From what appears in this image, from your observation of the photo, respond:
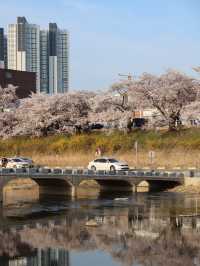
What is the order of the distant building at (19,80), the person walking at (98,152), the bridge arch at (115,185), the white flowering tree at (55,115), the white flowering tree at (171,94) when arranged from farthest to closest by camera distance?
the distant building at (19,80) < the white flowering tree at (55,115) < the white flowering tree at (171,94) < the person walking at (98,152) < the bridge arch at (115,185)

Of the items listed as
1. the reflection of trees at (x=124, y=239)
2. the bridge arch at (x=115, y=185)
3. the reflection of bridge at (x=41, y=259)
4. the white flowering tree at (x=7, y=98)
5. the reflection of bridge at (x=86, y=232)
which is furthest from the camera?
the white flowering tree at (x=7, y=98)

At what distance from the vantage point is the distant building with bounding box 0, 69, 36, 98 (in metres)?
134

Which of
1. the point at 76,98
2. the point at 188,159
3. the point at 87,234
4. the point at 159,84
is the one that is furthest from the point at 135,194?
the point at 76,98

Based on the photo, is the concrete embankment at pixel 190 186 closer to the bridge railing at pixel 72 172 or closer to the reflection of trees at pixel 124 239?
the bridge railing at pixel 72 172

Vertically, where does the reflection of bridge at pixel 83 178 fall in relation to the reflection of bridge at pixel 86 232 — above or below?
above

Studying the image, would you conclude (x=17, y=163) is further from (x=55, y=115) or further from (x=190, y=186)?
(x=55, y=115)

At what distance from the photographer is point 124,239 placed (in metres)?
39.3

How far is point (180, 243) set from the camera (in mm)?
37844

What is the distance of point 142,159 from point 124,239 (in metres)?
41.0

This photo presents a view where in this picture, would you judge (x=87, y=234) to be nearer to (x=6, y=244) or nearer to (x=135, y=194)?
(x=6, y=244)

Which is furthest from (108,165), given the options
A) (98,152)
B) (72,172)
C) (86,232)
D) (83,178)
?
(86,232)

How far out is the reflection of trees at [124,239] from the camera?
34750 mm

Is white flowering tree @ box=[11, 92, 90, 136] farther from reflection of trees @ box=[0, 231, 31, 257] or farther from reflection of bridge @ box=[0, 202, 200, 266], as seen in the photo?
reflection of trees @ box=[0, 231, 31, 257]

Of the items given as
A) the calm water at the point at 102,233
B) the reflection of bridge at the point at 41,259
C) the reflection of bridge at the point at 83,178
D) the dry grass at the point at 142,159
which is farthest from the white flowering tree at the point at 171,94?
the reflection of bridge at the point at 41,259
